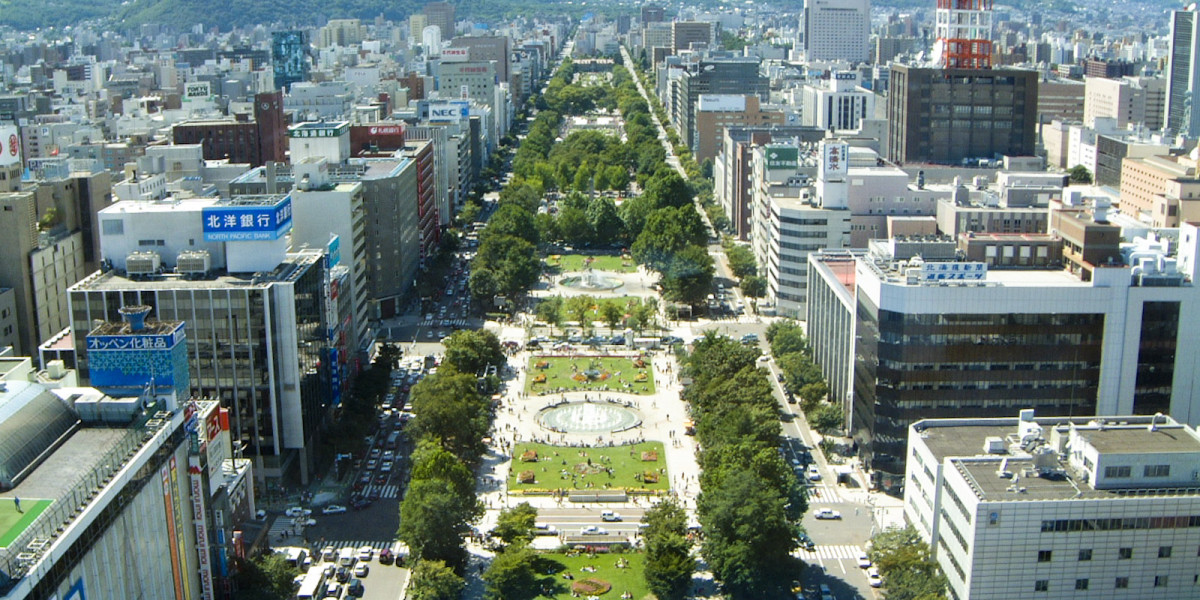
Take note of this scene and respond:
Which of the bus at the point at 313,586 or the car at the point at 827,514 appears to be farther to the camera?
the car at the point at 827,514

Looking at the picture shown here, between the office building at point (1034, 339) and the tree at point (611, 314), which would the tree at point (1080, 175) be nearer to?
the tree at point (611, 314)

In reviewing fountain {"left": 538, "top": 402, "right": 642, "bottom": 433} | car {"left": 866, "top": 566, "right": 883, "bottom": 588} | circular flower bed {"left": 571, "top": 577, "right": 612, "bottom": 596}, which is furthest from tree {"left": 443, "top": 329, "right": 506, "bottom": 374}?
car {"left": 866, "top": 566, "right": 883, "bottom": 588}

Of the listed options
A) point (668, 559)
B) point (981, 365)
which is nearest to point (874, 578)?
point (668, 559)

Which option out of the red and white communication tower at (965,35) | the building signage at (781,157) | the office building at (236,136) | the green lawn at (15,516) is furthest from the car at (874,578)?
the office building at (236,136)

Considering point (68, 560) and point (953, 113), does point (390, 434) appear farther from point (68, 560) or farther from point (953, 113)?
point (953, 113)

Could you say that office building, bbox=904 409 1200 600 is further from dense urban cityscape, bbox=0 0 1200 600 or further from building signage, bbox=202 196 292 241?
building signage, bbox=202 196 292 241

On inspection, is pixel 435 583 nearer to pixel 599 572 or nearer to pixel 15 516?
pixel 599 572
